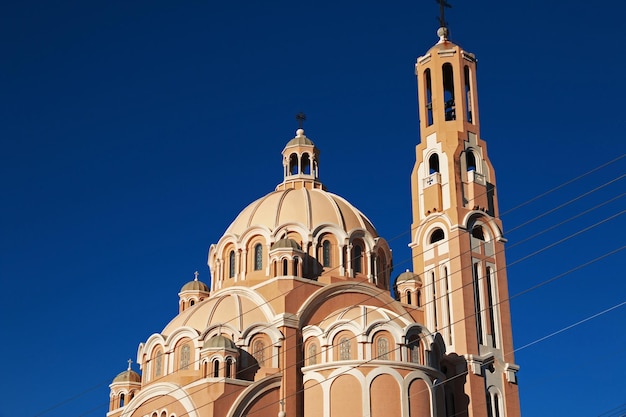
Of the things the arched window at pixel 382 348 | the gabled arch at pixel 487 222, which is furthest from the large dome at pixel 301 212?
the arched window at pixel 382 348

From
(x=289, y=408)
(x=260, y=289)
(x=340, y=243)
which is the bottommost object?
(x=289, y=408)

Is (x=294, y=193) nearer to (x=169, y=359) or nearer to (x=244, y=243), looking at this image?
(x=244, y=243)

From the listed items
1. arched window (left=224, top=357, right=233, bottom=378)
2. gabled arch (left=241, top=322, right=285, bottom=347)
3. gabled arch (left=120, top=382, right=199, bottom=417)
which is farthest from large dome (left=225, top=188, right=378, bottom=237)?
gabled arch (left=120, top=382, right=199, bottom=417)

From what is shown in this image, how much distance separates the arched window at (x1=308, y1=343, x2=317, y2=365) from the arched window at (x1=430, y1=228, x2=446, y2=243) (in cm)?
791

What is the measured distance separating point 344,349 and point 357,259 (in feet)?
27.6

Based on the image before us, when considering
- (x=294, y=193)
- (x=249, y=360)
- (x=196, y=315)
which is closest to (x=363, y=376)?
(x=249, y=360)

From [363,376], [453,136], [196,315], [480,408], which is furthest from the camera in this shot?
[453,136]

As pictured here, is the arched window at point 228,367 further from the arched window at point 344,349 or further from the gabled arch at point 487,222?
the gabled arch at point 487,222

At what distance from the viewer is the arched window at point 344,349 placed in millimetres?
36156

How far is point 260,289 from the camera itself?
41.0 metres

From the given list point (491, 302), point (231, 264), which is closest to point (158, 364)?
point (231, 264)

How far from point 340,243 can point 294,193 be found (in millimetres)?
3763

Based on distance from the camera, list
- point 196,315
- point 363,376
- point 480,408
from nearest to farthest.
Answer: point 363,376, point 480,408, point 196,315

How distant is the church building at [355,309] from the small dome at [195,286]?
125mm
